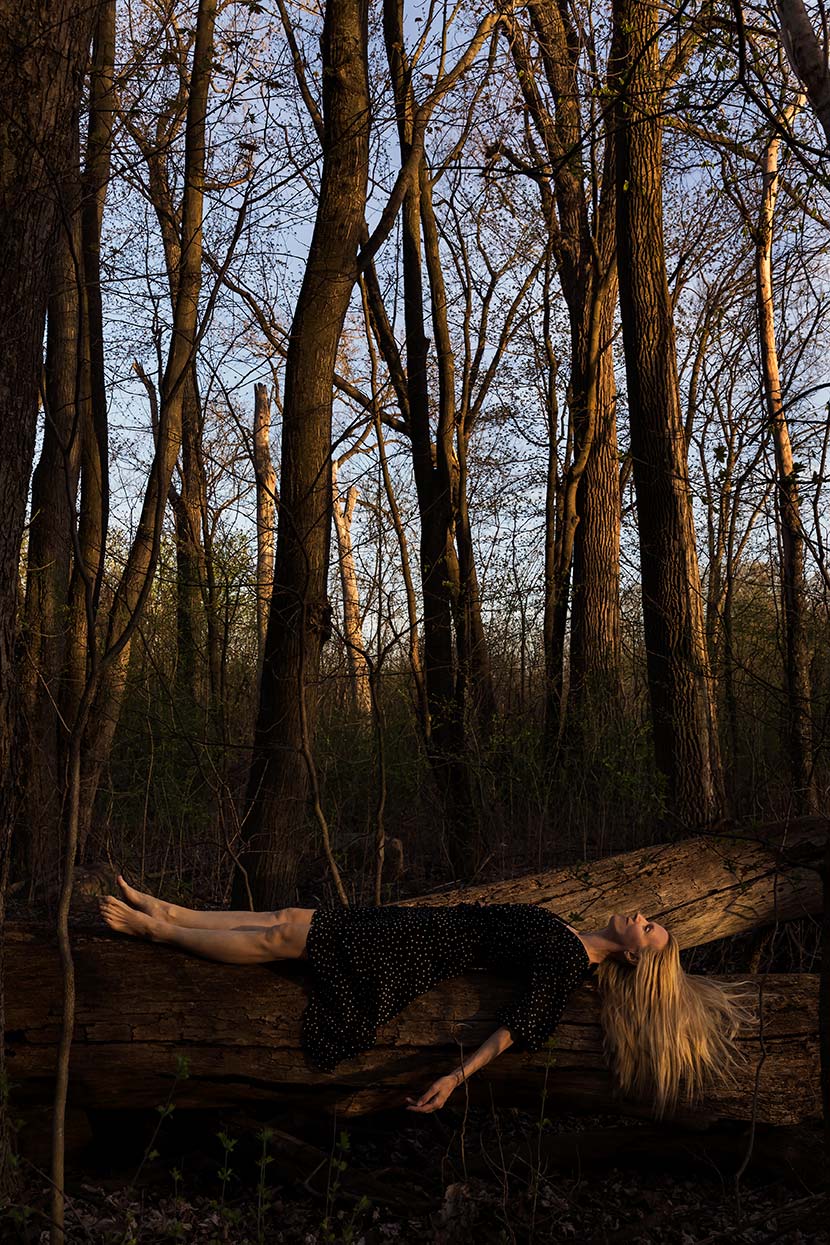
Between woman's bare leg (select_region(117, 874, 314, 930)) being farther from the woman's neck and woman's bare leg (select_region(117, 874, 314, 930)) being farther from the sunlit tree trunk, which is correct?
the woman's neck

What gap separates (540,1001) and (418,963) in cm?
51

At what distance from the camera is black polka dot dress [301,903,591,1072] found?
428 centimetres

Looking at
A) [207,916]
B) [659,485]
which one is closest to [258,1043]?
[207,916]

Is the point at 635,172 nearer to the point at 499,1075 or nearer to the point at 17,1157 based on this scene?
the point at 499,1075

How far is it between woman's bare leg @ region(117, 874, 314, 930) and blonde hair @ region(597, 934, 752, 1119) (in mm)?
1327

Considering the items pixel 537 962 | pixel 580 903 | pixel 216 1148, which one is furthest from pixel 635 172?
pixel 216 1148

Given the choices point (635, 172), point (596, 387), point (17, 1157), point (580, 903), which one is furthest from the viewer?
point (596, 387)

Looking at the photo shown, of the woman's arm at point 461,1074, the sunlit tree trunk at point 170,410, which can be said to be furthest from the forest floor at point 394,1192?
the sunlit tree trunk at point 170,410

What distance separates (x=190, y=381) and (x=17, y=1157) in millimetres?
9773

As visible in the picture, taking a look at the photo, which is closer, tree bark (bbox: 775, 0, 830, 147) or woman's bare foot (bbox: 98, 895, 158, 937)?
tree bark (bbox: 775, 0, 830, 147)

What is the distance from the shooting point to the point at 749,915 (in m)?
5.80

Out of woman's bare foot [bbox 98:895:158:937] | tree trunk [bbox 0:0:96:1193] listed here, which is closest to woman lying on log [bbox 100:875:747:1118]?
woman's bare foot [bbox 98:895:158:937]

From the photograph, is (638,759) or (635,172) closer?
(635,172)

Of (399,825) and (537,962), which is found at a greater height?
(399,825)
